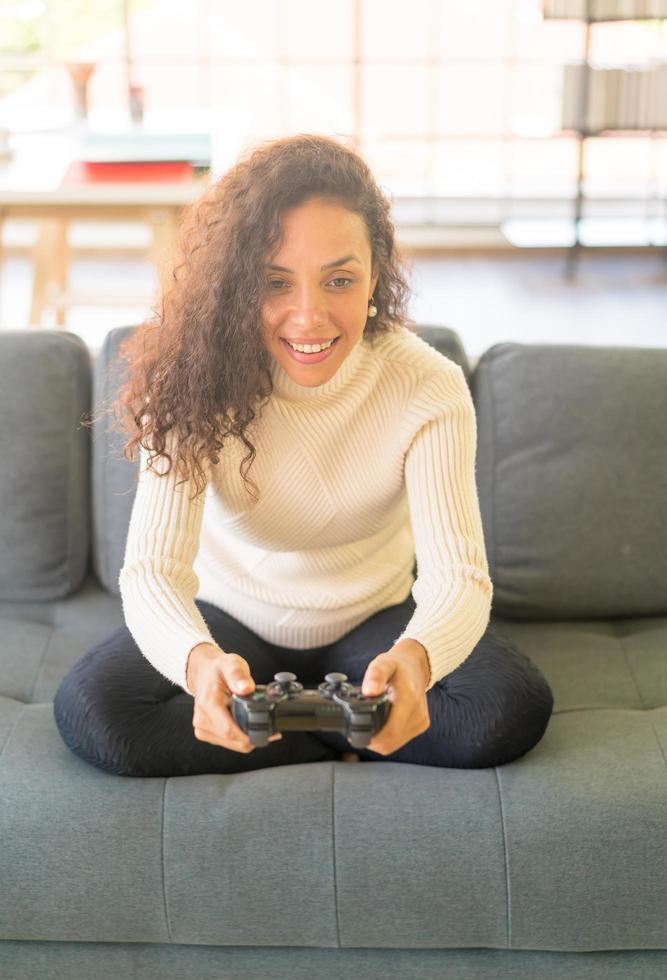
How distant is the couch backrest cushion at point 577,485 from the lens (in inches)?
77.5

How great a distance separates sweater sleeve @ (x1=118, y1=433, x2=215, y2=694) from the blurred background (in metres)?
3.68

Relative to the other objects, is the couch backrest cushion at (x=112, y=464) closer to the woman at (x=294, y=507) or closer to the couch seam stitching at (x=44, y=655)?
the couch seam stitching at (x=44, y=655)

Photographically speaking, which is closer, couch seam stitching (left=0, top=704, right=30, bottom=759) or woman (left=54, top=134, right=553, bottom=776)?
woman (left=54, top=134, right=553, bottom=776)

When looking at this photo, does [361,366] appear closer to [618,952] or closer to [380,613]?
[380,613]

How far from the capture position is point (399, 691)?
4.59 ft

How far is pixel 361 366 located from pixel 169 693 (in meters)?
0.52

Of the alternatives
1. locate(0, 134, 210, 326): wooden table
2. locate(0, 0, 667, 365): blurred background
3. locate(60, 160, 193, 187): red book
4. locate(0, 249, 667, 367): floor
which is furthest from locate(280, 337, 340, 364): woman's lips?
locate(0, 0, 667, 365): blurred background

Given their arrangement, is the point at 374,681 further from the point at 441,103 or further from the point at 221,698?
the point at 441,103

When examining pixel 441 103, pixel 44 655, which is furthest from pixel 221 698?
pixel 441 103

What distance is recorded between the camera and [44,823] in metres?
1.51

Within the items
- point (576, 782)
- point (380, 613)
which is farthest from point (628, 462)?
point (576, 782)

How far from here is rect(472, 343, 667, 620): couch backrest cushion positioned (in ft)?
6.46

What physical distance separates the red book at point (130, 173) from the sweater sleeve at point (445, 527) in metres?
1.84

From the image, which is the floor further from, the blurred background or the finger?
the finger
